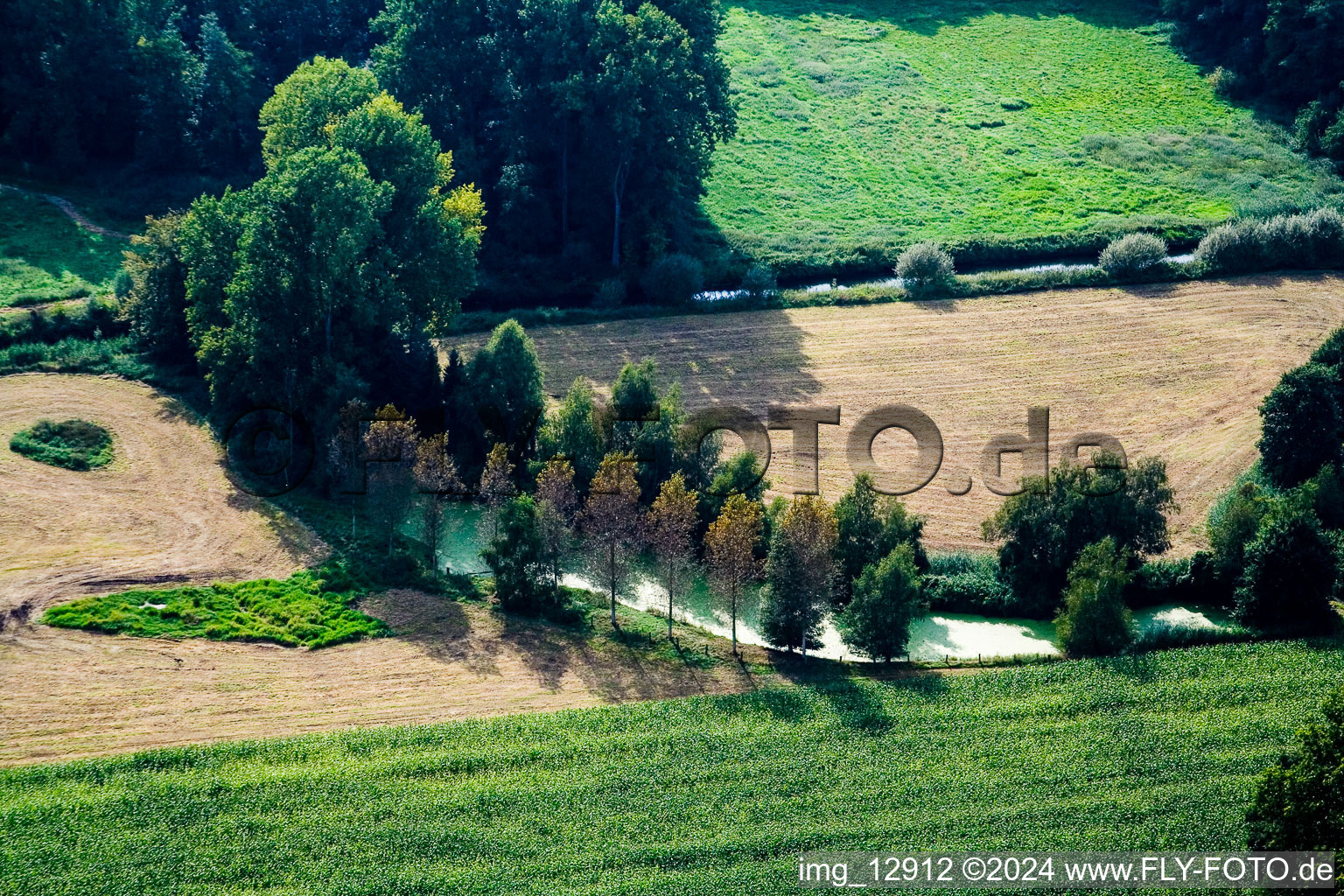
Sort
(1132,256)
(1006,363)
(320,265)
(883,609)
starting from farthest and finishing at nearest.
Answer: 1. (1132,256)
2. (1006,363)
3. (320,265)
4. (883,609)

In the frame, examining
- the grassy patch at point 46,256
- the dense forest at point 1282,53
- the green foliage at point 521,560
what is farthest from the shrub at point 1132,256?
the grassy patch at point 46,256

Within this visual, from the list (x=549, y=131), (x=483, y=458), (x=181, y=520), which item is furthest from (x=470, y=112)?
(x=181, y=520)

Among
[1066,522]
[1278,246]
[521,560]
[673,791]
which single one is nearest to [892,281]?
[1278,246]

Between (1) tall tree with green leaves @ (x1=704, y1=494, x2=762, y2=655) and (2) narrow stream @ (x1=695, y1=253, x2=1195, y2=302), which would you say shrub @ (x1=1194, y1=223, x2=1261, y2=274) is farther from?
(1) tall tree with green leaves @ (x1=704, y1=494, x2=762, y2=655)

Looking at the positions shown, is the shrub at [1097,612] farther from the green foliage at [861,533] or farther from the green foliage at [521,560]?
the green foliage at [521,560]

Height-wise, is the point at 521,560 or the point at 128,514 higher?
the point at 128,514

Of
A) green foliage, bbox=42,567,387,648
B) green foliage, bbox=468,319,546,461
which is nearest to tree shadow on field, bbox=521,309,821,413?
green foliage, bbox=468,319,546,461

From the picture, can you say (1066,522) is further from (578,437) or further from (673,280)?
(673,280)
